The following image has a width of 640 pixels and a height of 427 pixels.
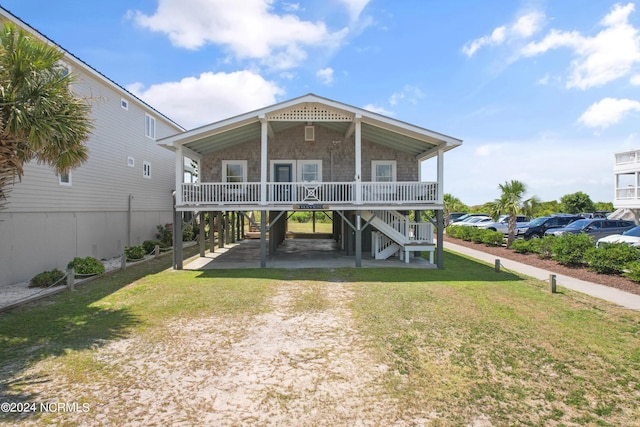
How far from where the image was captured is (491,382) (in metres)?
5.11

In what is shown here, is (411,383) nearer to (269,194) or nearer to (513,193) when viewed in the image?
(269,194)

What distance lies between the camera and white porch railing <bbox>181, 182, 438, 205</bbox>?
14031mm

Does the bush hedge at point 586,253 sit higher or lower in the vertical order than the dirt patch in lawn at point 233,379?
higher

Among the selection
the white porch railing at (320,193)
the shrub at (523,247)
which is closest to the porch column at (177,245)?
the white porch railing at (320,193)

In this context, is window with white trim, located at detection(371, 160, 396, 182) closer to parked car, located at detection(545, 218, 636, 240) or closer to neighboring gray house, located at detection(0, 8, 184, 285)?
parked car, located at detection(545, 218, 636, 240)

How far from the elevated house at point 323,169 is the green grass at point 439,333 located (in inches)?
123

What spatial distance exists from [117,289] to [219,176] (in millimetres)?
7531

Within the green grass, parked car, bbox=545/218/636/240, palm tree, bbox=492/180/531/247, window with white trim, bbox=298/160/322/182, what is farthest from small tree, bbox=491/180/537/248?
window with white trim, bbox=298/160/322/182

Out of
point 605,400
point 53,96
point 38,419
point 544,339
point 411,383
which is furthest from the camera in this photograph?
point 53,96

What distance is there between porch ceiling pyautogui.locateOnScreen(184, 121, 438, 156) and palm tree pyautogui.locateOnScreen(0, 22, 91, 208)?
597 cm

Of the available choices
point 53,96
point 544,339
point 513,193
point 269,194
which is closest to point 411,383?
point 544,339

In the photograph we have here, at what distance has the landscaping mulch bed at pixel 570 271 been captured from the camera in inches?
440

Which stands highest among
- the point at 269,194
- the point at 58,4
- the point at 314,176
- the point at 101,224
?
the point at 58,4

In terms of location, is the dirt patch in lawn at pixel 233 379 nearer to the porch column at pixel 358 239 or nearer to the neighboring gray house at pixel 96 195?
the neighboring gray house at pixel 96 195
